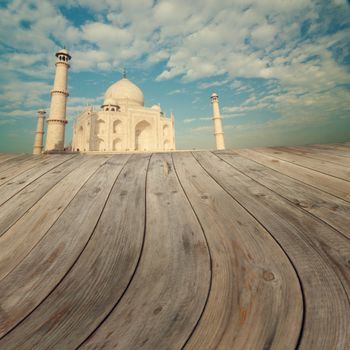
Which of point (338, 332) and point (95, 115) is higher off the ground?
point (95, 115)

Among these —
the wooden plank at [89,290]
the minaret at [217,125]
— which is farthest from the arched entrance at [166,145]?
the wooden plank at [89,290]

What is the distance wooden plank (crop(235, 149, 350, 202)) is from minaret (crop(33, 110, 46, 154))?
30.3 m

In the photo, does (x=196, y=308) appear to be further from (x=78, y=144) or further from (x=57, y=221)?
(x=78, y=144)

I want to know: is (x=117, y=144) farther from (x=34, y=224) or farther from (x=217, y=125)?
(x=34, y=224)

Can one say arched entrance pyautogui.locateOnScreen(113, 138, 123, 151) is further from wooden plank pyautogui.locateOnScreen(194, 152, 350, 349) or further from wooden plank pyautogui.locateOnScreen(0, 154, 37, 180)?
A: wooden plank pyautogui.locateOnScreen(194, 152, 350, 349)

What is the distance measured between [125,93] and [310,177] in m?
31.6

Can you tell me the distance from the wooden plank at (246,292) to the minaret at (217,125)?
81.6 feet

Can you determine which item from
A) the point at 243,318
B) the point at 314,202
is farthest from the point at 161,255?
the point at 314,202

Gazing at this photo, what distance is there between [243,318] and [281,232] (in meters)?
0.56

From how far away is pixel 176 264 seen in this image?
89 cm

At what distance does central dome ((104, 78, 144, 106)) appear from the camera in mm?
29623

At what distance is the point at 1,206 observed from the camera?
4.71 ft

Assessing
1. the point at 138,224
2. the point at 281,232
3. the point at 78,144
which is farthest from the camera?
the point at 78,144

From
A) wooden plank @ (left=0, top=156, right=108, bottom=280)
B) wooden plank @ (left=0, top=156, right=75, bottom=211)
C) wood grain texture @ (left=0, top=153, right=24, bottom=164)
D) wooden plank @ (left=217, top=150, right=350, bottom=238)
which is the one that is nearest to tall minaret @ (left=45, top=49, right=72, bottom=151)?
wood grain texture @ (left=0, top=153, right=24, bottom=164)
